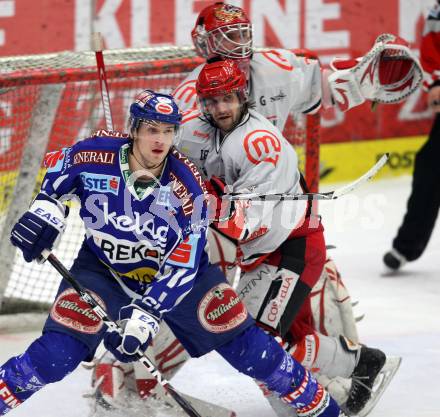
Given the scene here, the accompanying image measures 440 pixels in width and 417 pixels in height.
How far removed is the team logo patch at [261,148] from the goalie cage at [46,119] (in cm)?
111

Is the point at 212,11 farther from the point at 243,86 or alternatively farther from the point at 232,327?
the point at 232,327

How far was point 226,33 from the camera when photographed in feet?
13.3

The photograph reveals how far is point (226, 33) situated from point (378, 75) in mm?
701

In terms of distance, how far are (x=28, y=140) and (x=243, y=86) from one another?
4.31ft

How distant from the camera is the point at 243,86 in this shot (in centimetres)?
376

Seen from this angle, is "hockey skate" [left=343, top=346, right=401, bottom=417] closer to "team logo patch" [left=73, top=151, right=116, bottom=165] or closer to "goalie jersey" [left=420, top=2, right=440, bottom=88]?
"team logo patch" [left=73, top=151, right=116, bottom=165]

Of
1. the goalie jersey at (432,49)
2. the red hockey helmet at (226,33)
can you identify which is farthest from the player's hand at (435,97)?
the red hockey helmet at (226,33)

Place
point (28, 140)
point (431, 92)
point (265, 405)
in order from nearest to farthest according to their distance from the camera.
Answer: point (265, 405) < point (28, 140) < point (431, 92)

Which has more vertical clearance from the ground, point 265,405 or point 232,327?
point 232,327

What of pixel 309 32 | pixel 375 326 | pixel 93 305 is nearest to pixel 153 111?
pixel 93 305

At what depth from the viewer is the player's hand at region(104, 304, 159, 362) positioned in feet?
10.6

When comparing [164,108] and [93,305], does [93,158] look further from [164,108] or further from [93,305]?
[93,305]

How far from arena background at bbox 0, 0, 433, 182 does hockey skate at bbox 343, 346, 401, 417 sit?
2957 millimetres

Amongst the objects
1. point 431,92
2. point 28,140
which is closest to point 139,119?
point 28,140
